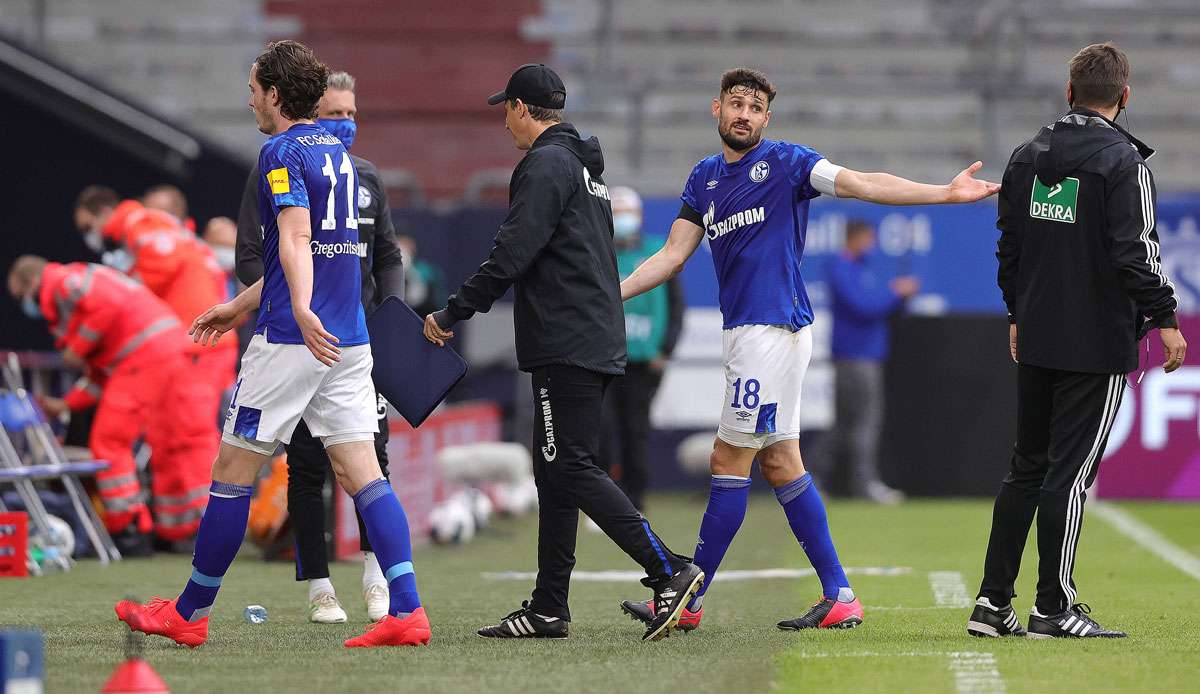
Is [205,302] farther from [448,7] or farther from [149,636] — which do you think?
[448,7]

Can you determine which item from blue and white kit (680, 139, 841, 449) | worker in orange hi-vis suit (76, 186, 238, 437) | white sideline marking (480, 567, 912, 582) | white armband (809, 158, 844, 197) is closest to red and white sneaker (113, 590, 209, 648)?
blue and white kit (680, 139, 841, 449)

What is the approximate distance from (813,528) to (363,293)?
193 cm

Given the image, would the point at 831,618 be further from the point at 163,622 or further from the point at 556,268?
the point at 163,622

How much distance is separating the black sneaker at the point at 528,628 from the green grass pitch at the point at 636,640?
0.38 feet

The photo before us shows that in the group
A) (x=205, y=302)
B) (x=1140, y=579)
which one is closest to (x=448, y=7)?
(x=205, y=302)

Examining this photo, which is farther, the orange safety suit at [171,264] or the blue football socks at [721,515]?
the orange safety suit at [171,264]

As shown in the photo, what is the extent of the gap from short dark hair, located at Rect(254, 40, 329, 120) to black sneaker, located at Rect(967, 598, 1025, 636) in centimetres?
278

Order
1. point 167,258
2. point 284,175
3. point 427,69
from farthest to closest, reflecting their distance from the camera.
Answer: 1. point 427,69
2. point 167,258
3. point 284,175

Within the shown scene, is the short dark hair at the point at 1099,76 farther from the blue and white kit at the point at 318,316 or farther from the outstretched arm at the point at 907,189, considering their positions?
the blue and white kit at the point at 318,316

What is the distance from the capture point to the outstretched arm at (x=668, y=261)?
6449 mm

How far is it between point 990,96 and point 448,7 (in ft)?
19.2

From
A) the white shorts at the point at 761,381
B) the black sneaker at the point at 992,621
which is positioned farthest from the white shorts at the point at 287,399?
the black sneaker at the point at 992,621

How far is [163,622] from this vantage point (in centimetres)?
569

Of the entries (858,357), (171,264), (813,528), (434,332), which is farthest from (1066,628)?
(858,357)
